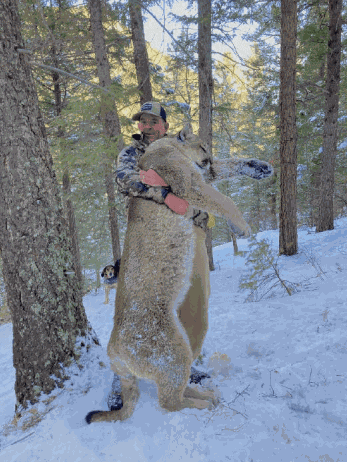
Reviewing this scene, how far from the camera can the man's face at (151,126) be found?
2.07 metres

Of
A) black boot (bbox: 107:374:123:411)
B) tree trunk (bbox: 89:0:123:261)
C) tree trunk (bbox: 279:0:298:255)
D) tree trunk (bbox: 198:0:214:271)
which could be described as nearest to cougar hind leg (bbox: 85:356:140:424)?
black boot (bbox: 107:374:123:411)

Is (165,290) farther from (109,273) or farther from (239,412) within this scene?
(239,412)

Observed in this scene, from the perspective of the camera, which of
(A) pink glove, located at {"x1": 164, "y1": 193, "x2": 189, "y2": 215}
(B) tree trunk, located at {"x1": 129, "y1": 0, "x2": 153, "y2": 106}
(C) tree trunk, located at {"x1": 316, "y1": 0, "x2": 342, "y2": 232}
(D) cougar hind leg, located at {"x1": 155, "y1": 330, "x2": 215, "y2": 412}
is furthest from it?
(C) tree trunk, located at {"x1": 316, "y1": 0, "x2": 342, "y2": 232}

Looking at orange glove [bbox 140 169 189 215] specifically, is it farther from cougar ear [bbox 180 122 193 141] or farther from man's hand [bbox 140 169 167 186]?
cougar ear [bbox 180 122 193 141]

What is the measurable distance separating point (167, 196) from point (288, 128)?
627 centimetres

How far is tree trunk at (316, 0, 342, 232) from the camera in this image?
8.23 m

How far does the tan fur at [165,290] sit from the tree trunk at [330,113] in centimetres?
913

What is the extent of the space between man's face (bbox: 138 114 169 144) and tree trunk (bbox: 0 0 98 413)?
93cm

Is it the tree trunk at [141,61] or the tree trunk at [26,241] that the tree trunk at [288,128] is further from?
the tree trunk at [26,241]

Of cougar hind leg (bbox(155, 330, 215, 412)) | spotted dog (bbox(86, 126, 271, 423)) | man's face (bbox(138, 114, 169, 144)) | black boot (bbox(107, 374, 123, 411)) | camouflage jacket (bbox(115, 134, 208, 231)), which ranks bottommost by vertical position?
black boot (bbox(107, 374, 123, 411))

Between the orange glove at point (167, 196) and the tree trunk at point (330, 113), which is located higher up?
the tree trunk at point (330, 113)

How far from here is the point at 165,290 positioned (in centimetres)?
156

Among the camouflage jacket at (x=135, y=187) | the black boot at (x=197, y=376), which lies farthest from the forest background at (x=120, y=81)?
the black boot at (x=197, y=376)

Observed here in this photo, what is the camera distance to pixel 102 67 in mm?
6707
